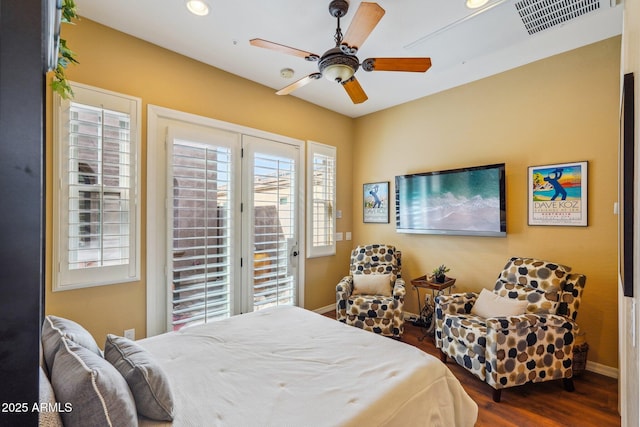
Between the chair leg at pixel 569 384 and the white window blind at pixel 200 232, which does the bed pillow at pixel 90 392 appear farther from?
the chair leg at pixel 569 384

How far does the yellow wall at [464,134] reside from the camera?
2.46 m

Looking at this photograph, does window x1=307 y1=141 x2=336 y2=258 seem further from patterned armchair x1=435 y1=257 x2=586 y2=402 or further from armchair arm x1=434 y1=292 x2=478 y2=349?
patterned armchair x1=435 y1=257 x2=586 y2=402

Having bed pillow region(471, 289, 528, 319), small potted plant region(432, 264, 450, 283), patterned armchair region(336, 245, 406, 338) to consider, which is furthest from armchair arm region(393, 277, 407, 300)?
bed pillow region(471, 289, 528, 319)

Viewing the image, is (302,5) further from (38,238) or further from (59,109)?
(38,238)

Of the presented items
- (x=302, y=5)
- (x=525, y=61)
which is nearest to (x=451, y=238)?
(x=525, y=61)

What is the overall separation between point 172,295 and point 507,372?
289cm

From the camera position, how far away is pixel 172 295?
2.74 metres

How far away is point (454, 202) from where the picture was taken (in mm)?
3451

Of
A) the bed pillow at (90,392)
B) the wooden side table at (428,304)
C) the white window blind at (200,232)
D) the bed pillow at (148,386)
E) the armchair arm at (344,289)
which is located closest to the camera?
the bed pillow at (90,392)

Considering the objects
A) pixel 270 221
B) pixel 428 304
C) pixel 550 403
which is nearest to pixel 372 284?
pixel 428 304

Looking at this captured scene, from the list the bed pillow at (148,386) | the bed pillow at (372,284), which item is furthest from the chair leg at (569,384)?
the bed pillow at (148,386)

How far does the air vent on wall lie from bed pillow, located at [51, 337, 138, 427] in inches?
120

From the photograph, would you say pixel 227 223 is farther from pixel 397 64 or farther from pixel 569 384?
pixel 569 384

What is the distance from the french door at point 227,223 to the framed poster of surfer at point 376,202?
1.19m
